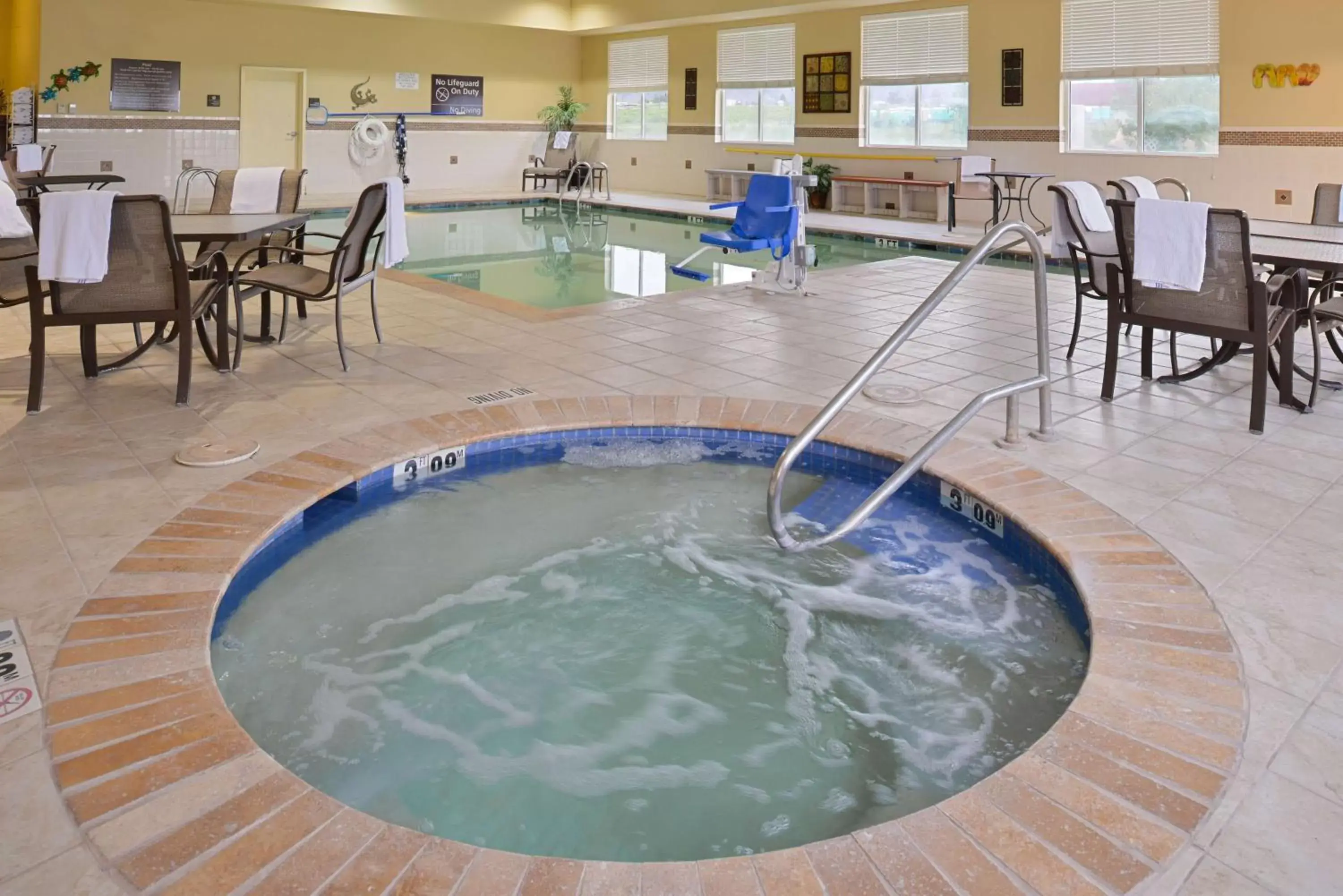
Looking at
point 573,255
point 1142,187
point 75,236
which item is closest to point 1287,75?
point 1142,187

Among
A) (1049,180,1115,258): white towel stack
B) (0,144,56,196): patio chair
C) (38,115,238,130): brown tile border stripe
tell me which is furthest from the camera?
(38,115,238,130): brown tile border stripe

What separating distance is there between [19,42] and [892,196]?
11914 millimetres

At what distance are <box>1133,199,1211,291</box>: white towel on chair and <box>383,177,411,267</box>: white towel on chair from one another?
325cm

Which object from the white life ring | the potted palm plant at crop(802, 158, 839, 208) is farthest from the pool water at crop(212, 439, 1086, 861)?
the white life ring

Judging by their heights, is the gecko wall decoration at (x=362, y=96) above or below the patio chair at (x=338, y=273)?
above

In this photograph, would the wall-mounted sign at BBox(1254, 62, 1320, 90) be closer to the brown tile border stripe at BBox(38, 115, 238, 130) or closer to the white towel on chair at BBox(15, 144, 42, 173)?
the white towel on chair at BBox(15, 144, 42, 173)

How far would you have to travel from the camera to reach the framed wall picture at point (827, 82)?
13.2 metres

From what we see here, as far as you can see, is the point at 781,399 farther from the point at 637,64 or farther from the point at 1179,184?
the point at 637,64

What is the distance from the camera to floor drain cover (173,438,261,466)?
10.6 feet

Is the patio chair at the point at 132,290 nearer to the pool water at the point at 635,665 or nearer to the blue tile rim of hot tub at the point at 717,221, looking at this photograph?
the pool water at the point at 635,665

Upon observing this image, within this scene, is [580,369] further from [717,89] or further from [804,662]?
[717,89]

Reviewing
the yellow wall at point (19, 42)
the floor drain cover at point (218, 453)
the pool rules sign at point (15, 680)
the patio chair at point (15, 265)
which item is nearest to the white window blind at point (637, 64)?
the yellow wall at point (19, 42)

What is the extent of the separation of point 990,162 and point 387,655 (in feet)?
33.7

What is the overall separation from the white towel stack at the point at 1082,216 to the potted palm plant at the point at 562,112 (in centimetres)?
1334
